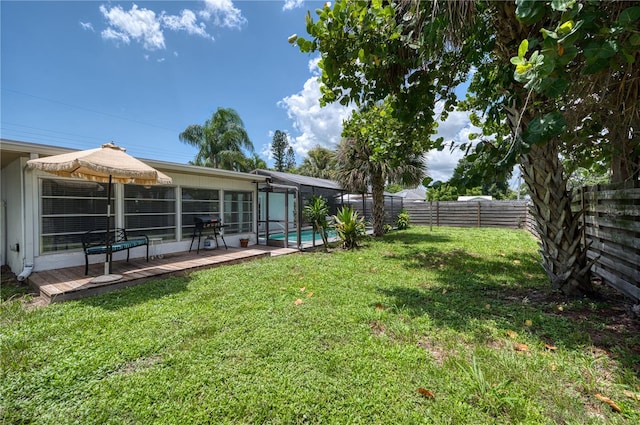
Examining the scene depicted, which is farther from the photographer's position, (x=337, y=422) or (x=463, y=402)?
(x=463, y=402)

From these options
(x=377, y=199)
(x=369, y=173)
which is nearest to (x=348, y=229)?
(x=377, y=199)

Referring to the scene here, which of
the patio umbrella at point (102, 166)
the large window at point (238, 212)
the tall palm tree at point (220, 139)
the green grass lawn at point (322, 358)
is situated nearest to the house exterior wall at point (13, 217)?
the patio umbrella at point (102, 166)

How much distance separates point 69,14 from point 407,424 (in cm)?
1246

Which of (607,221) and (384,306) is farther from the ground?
(607,221)

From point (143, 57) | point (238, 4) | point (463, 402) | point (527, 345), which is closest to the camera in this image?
point (463, 402)

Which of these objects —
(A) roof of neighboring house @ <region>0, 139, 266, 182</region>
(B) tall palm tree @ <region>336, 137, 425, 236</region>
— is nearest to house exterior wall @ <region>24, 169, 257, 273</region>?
(A) roof of neighboring house @ <region>0, 139, 266, 182</region>

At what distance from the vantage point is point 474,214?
54.6 feet

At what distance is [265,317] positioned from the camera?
339 cm

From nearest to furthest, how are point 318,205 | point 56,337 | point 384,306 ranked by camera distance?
1. point 56,337
2. point 384,306
3. point 318,205

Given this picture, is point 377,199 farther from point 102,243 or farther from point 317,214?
point 102,243

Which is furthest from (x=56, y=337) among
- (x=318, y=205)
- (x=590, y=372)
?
(x=318, y=205)

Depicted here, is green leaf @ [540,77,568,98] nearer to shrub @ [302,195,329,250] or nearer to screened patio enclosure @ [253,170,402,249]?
screened patio enclosure @ [253,170,402,249]

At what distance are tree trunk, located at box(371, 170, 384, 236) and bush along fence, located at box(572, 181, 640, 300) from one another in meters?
7.53

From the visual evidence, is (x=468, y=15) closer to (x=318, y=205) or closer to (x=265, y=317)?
(x=265, y=317)
